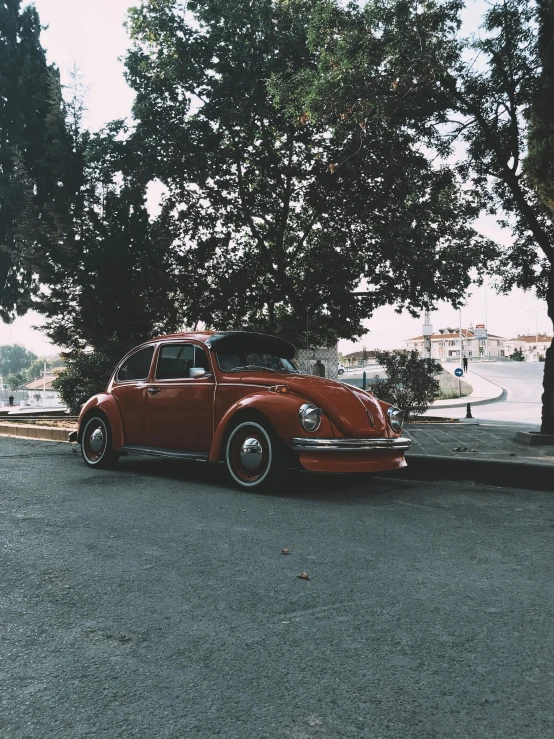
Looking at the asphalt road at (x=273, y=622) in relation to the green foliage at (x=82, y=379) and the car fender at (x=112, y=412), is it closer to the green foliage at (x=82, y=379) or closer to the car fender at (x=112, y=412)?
the car fender at (x=112, y=412)

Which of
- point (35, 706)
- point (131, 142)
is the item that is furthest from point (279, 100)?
point (35, 706)

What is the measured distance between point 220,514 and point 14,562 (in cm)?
190

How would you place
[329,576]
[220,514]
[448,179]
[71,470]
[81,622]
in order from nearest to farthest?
[81,622] < [329,576] < [220,514] < [71,470] < [448,179]

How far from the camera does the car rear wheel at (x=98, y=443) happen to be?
809 centimetres

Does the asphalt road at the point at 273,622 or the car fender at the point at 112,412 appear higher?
the car fender at the point at 112,412

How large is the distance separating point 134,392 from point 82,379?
806 cm

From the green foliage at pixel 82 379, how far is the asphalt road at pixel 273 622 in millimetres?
9906

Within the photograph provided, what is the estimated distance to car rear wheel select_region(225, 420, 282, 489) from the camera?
20.9ft

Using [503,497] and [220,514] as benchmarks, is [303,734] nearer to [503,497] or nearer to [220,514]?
[220,514]

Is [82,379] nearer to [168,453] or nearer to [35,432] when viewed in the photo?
[35,432]

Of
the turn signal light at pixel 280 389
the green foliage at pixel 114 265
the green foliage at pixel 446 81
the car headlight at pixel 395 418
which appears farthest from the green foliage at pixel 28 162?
the car headlight at pixel 395 418

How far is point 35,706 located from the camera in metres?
2.15

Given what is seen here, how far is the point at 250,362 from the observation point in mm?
7523

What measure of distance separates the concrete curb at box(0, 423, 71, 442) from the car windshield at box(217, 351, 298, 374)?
5.34m
